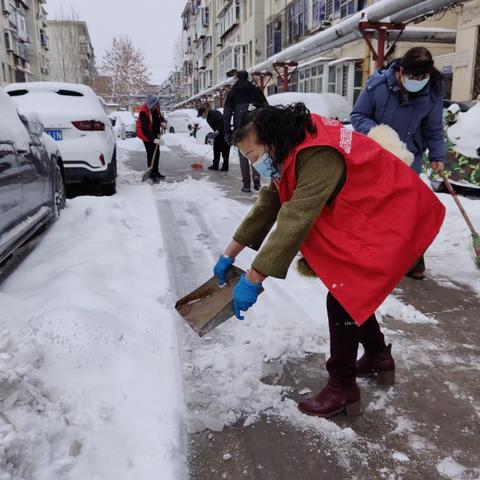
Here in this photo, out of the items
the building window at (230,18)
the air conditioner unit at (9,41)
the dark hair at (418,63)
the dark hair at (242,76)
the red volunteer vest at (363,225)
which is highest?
the building window at (230,18)

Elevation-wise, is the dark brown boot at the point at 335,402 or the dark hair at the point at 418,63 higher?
the dark hair at the point at 418,63

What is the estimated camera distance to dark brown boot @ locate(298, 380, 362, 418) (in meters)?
2.38

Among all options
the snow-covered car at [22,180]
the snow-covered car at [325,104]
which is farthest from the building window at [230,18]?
the snow-covered car at [22,180]

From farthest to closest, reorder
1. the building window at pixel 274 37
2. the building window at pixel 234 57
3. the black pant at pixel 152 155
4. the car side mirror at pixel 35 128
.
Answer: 1. the building window at pixel 234 57
2. the building window at pixel 274 37
3. the black pant at pixel 152 155
4. the car side mirror at pixel 35 128

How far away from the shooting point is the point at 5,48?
4250 centimetres

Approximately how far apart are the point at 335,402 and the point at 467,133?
586cm

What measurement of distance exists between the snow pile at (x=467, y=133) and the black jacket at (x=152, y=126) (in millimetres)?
5295

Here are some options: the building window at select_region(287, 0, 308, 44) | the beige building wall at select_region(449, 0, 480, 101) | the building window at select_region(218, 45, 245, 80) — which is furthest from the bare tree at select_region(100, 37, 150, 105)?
the beige building wall at select_region(449, 0, 480, 101)

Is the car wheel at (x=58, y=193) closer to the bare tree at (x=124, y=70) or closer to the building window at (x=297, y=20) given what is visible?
the building window at (x=297, y=20)

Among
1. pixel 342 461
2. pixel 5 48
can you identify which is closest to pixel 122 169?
pixel 342 461

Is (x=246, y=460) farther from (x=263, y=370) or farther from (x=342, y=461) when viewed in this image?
(x=263, y=370)

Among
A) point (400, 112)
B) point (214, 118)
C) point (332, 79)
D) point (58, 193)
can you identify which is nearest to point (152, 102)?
point (214, 118)

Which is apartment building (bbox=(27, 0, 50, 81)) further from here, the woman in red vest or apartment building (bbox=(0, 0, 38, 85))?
the woman in red vest

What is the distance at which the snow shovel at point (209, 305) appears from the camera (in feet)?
7.92
